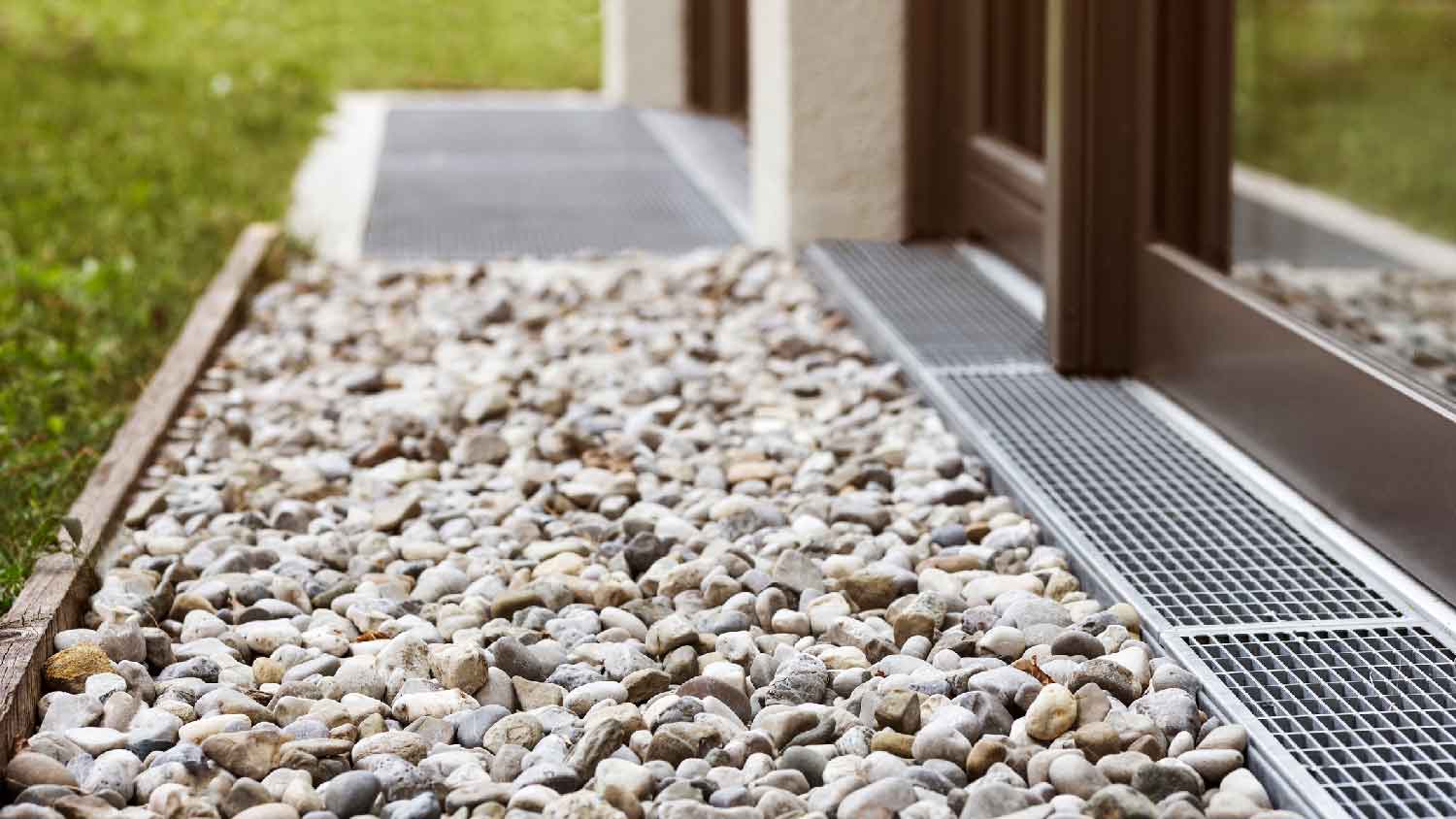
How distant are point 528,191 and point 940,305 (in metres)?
1.84

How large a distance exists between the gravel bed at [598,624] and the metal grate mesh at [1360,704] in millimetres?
73

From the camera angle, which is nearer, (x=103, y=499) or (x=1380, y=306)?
(x=103, y=499)

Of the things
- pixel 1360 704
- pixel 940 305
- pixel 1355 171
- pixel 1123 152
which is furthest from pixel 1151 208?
pixel 1355 171

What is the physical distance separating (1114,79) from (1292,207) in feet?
6.34

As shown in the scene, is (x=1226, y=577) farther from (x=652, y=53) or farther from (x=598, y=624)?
(x=652, y=53)

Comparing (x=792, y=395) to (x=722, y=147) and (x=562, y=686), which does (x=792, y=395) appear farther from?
(x=722, y=147)

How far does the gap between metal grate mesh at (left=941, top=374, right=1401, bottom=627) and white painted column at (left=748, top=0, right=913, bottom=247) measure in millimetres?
1178

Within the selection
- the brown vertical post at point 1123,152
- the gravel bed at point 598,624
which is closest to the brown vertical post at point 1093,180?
the brown vertical post at point 1123,152

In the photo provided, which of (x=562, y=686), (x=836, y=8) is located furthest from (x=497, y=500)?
(x=836, y=8)

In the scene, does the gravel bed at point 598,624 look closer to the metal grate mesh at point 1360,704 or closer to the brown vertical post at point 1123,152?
the metal grate mesh at point 1360,704

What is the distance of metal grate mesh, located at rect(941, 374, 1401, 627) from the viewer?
6.57 feet

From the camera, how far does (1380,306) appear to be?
3.54 m

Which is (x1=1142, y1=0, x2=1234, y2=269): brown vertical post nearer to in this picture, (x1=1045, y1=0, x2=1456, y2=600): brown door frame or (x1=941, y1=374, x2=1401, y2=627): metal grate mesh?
(x1=1045, y1=0, x2=1456, y2=600): brown door frame

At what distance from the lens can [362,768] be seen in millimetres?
1675
